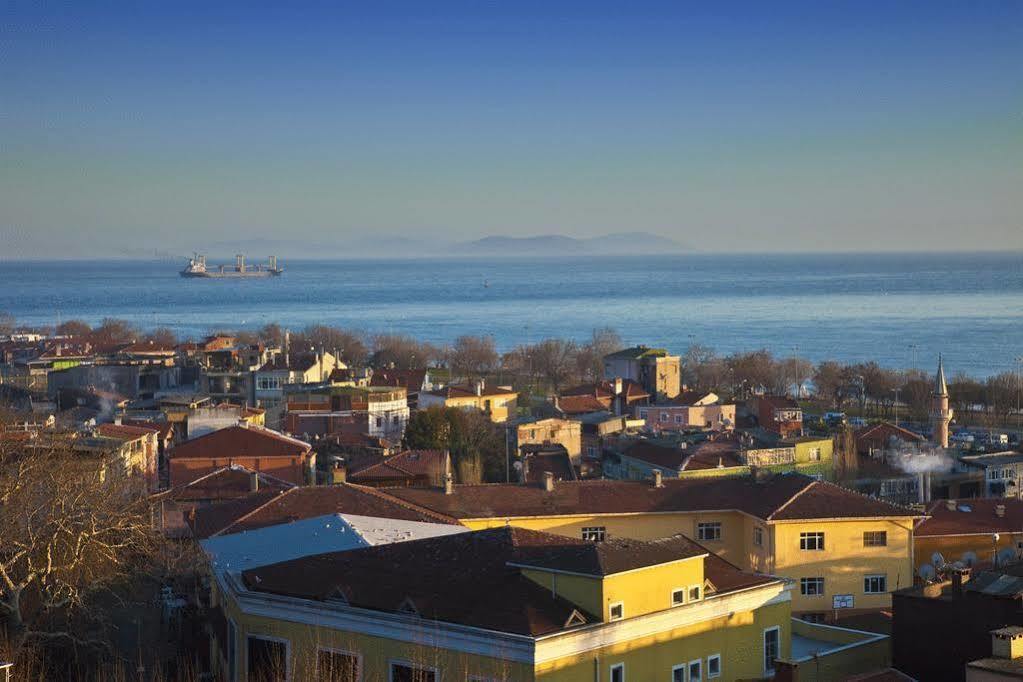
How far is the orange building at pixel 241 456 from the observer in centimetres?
1722

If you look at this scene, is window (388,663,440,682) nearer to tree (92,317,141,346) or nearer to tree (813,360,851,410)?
tree (813,360,851,410)

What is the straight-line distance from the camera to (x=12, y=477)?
10.9 metres

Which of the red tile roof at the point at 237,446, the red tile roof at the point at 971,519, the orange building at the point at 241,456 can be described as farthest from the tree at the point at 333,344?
the red tile roof at the point at 971,519

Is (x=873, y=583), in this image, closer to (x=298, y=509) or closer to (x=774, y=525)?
(x=774, y=525)

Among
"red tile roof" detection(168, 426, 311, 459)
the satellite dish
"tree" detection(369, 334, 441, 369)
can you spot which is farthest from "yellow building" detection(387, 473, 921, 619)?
"tree" detection(369, 334, 441, 369)

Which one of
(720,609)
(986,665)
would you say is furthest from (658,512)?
(986,665)

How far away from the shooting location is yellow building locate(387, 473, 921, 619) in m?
12.7

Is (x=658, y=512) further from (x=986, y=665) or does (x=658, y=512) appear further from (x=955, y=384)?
(x=955, y=384)

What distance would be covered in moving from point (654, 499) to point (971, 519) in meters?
3.38

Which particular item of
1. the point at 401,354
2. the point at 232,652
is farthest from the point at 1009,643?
the point at 401,354

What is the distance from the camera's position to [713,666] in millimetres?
8422

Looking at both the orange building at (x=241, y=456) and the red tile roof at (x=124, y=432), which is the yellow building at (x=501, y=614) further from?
the red tile roof at (x=124, y=432)

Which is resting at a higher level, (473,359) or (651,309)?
(473,359)

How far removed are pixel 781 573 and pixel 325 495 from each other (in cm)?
391
